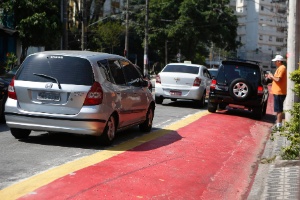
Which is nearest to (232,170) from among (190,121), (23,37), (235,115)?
(190,121)

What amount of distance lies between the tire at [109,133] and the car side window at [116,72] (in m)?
0.77

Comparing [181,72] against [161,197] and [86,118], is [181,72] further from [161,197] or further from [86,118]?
[161,197]

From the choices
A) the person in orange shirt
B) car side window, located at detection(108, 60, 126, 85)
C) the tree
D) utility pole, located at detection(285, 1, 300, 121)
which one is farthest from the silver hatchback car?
the tree

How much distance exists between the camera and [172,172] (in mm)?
8359

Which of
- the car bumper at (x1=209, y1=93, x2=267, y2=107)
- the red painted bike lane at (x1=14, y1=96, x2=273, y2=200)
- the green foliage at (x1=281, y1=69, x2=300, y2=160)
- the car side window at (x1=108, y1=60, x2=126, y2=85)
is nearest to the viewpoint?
the red painted bike lane at (x1=14, y1=96, x2=273, y2=200)

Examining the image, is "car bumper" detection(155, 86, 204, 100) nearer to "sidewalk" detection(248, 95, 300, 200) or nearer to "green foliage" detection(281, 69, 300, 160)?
"sidewalk" detection(248, 95, 300, 200)

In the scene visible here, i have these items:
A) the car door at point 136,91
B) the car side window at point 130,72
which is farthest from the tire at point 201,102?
the car side window at point 130,72

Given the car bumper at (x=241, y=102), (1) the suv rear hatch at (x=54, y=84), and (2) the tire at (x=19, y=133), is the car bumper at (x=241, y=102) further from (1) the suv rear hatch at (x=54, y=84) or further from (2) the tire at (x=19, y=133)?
(1) the suv rear hatch at (x=54, y=84)

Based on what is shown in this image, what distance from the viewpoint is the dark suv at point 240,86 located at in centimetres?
1744

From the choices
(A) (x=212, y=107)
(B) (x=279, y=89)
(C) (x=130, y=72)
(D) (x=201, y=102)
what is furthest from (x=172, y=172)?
(D) (x=201, y=102)

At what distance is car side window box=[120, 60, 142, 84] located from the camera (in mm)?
11219

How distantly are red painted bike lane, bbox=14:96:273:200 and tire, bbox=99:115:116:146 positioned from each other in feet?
1.71

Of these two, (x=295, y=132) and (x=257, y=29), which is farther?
(x=257, y=29)

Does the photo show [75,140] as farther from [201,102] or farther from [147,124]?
[201,102]
